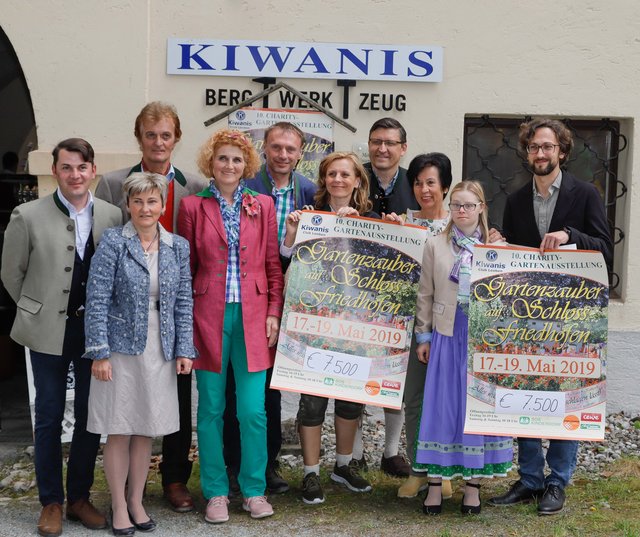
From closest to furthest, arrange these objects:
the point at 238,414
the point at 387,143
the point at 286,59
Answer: the point at 238,414 < the point at 387,143 < the point at 286,59

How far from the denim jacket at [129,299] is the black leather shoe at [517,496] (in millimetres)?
1917

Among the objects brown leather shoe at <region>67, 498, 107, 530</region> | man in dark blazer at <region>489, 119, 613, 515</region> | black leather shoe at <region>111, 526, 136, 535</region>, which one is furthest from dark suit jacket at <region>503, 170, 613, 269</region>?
brown leather shoe at <region>67, 498, 107, 530</region>

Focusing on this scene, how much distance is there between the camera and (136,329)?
4.19m

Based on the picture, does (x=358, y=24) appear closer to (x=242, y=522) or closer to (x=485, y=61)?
(x=485, y=61)

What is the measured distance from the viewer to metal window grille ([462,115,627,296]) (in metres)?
6.80

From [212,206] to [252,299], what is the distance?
20.9 inches

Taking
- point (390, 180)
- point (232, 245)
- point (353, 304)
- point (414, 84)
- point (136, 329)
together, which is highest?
point (414, 84)

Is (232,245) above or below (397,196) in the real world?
below

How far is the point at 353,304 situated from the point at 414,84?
8.49 ft

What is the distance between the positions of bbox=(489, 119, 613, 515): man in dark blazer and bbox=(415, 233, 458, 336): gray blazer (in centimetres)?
54

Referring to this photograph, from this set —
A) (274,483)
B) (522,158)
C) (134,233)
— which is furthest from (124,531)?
(522,158)

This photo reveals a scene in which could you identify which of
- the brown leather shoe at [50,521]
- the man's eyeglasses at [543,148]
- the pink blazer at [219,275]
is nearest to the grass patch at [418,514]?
the brown leather shoe at [50,521]

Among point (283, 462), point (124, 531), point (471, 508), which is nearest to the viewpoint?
point (124, 531)

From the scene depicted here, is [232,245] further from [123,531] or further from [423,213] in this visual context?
[123,531]
